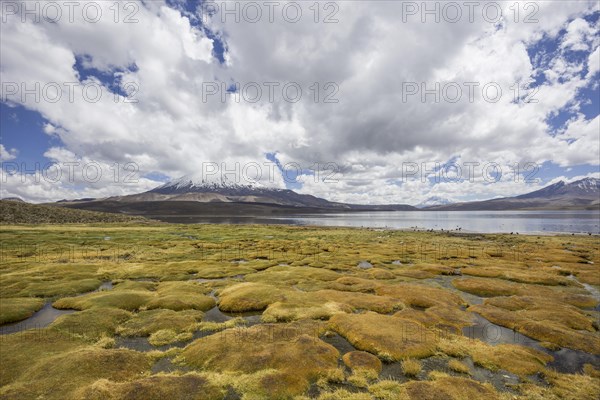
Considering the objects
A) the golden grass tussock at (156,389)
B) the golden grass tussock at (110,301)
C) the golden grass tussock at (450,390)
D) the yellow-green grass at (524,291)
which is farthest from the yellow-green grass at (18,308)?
the yellow-green grass at (524,291)

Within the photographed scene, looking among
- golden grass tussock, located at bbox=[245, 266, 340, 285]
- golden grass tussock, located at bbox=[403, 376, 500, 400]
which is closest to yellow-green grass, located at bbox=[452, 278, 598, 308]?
golden grass tussock, located at bbox=[245, 266, 340, 285]

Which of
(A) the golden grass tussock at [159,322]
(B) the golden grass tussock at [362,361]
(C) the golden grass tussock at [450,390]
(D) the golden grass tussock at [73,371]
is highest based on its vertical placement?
(D) the golden grass tussock at [73,371]

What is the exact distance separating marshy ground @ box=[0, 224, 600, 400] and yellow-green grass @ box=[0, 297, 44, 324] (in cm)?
15

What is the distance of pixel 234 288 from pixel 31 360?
1911 centimetres

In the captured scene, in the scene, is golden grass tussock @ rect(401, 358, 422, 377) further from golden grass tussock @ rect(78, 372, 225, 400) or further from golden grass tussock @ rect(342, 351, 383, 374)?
golden grass tussock @ rect(78, 372, 225, 400)

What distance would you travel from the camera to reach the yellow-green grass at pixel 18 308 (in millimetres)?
25625

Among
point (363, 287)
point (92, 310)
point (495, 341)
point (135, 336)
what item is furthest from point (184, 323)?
point (495, 341)

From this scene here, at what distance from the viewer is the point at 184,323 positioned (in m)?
24.5

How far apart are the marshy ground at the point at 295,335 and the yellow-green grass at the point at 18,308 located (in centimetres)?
15

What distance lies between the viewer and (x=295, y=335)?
72.5 ft

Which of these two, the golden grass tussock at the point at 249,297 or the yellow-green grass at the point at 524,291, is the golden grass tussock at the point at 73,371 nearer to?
the golden grass tussock at the point at 249,297

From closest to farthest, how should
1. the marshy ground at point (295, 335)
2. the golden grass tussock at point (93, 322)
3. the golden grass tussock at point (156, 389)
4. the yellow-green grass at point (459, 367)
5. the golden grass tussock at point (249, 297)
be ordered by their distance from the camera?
the golden grass tussock at point (156, 389)
the marshy ground at point (295, 335)
the yellow-green grass at point (459, 367)
the golden grass tussock at point (93, 322)
the golden grass tussock at point (249, 297)

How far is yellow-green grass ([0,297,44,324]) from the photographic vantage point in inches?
1009

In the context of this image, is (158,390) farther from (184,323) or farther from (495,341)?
(495,341)
